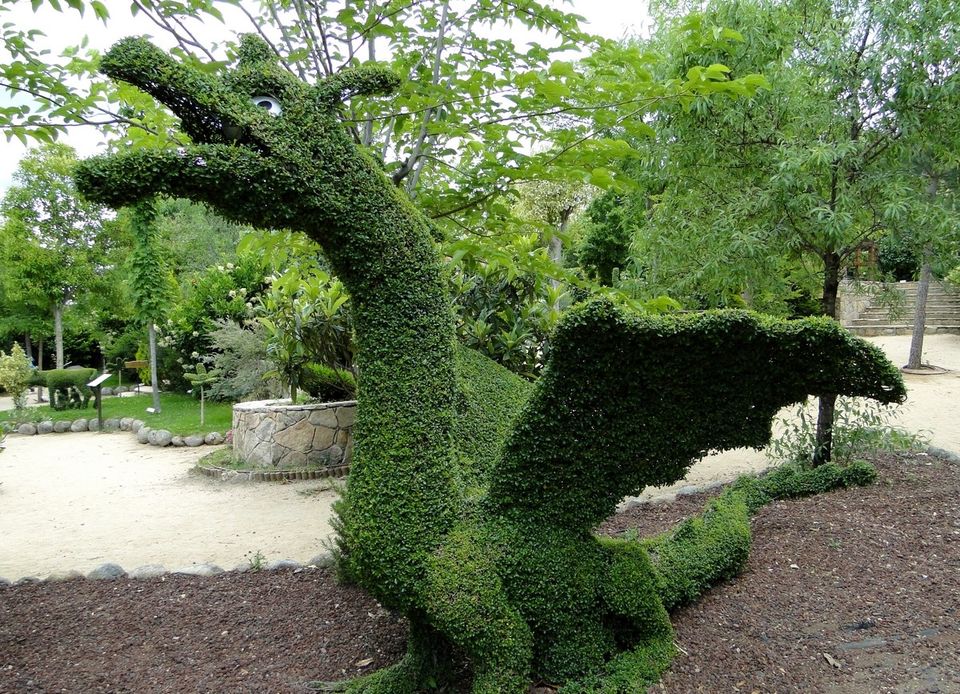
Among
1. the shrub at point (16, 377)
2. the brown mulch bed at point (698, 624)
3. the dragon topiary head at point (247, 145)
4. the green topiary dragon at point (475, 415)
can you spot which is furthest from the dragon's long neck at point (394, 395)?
the shrub at point (16, 377)

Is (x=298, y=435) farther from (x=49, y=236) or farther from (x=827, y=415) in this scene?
(x=49, y=236)

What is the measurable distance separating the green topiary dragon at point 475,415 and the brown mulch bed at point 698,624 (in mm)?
468

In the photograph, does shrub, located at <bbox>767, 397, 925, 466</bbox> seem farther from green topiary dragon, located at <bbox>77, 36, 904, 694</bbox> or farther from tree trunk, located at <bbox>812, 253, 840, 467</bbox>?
green topiary dragon, located at <bbox>77, 36, 904, 694</bbox>

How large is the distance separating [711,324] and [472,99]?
5.66 feet

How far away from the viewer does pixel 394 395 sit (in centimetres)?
229

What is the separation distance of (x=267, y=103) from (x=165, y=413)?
12.2 meters

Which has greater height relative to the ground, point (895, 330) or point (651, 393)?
point (651, 393)

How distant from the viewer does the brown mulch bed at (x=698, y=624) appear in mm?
2599

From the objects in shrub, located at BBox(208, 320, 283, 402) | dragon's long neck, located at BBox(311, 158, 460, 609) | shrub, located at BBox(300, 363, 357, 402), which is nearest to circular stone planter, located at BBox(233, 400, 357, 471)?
shrub, located at BBox(300, 363, 357, 402)

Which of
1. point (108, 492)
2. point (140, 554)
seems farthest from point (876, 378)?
point (108, 492)

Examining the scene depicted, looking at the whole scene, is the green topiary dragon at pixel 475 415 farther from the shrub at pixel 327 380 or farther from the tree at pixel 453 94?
the shrub at pixel 327 380

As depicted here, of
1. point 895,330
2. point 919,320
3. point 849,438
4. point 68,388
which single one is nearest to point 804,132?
point 849,438

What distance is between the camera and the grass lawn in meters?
11.1

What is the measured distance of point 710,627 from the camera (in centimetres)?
291
